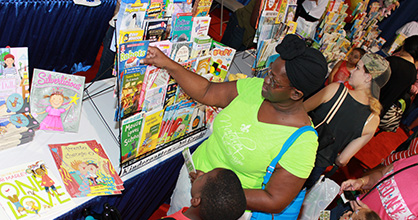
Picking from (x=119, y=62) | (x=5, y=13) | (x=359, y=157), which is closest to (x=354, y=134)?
(x=119, y=62)

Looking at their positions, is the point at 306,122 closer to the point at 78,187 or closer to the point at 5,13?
the point at 78,187

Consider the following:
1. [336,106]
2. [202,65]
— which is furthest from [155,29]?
[336,106]

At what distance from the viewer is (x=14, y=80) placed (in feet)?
4.76

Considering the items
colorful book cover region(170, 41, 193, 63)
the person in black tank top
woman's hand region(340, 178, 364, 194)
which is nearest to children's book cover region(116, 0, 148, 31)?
colorful book cover region(170, 41, 193, 63)

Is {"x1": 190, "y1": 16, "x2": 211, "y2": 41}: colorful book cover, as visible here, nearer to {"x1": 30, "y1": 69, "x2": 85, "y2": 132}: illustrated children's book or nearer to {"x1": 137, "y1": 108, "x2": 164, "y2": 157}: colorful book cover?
{"x1": 137, "y1": 108, "x2": 164, "y2": 157}: colorful book cover

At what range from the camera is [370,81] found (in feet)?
6.71

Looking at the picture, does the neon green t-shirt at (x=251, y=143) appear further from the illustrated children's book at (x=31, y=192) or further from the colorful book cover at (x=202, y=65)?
the illustrated children's book at (x=31, y=192)

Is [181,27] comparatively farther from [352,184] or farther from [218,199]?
[352,184]

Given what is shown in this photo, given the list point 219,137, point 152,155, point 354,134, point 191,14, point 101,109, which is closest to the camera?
point 219,137

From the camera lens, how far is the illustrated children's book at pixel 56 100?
1573mm

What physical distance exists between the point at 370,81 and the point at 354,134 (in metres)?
0.38

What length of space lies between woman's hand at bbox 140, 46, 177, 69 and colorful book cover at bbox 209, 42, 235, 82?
1.63 ft

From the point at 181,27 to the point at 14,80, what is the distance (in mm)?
857

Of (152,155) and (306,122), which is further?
(152,155)
